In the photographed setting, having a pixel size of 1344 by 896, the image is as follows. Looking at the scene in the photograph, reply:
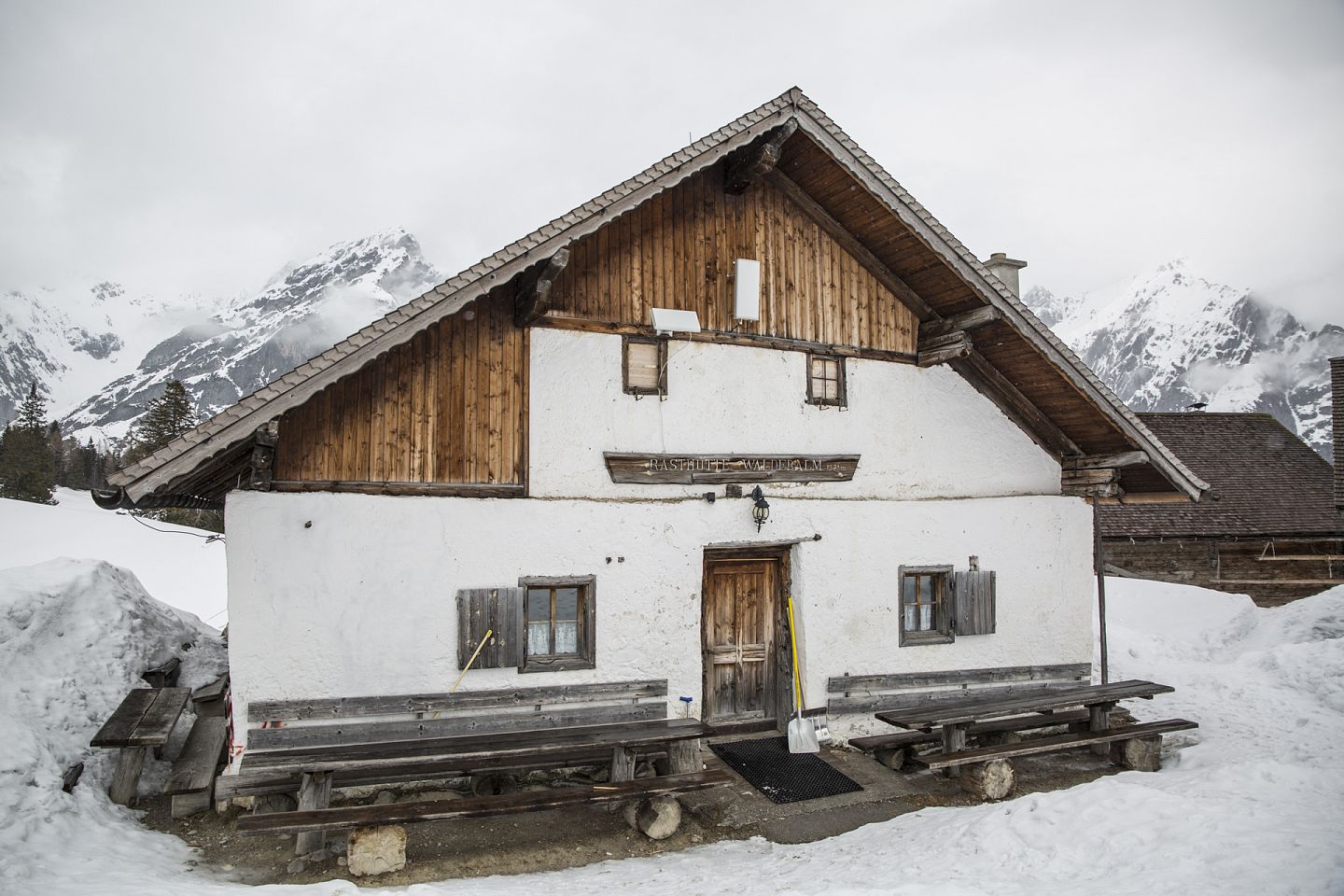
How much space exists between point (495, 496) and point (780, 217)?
4899mm

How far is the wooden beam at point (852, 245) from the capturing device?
9898mm

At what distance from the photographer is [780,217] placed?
9.83 meters

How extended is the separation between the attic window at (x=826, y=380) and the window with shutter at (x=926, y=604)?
7.59ft

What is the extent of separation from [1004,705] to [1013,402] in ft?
13.4

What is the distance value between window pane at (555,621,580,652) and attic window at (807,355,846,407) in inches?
157

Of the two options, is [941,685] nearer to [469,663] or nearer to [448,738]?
[469,663]

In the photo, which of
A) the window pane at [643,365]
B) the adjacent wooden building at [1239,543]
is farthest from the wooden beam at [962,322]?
the adjacent wooden building at [1239,543]

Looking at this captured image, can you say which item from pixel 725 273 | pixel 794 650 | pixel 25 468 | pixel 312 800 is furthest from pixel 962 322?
pixel 25 468

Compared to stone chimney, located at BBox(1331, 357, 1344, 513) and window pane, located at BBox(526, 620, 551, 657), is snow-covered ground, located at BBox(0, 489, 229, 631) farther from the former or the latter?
stone chimney, located at BBox(1331, 357, 1344, 513)

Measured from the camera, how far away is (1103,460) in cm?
1054

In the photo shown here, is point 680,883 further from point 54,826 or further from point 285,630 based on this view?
point 54,826

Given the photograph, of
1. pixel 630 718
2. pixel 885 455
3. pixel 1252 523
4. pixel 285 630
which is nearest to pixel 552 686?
pixel 630 718

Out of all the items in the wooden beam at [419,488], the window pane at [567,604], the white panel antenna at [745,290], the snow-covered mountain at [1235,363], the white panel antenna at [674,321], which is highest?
the snow-covered mountain at [1235,363]

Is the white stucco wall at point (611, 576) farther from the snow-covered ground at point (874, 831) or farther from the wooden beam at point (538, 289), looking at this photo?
the wooden beam at point (538, 289)
